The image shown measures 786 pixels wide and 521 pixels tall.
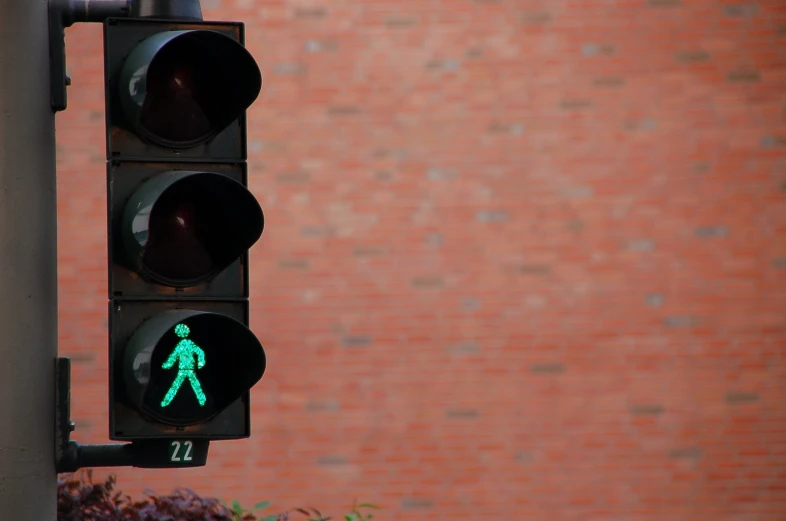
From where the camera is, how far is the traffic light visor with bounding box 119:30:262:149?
2.97 meters

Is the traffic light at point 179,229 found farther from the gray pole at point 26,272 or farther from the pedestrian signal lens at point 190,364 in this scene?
the gray pole at point 26,272

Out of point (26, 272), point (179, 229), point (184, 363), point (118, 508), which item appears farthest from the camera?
point (118, 508)

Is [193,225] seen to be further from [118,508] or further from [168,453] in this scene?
[118,508]

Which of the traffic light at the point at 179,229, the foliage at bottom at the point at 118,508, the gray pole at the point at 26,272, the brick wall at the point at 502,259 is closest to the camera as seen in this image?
the gray pole at the point at 26,272

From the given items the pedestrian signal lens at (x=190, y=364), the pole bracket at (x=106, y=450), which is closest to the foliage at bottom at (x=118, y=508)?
the pole bracket at (x=106, y=450)

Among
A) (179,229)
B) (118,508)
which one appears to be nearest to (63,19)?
(179,229)

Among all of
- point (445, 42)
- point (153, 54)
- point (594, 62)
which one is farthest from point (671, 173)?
point (153, 54)

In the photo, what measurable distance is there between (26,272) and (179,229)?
1.32 feet

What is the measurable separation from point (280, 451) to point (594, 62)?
3.77 meters

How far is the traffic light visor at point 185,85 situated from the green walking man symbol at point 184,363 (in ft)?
1.59

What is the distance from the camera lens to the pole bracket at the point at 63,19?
301 cm

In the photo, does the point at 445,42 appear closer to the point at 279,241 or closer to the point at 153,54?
the point at 279,241

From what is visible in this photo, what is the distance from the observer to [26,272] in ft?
9.33

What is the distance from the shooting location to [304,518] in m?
9.40
